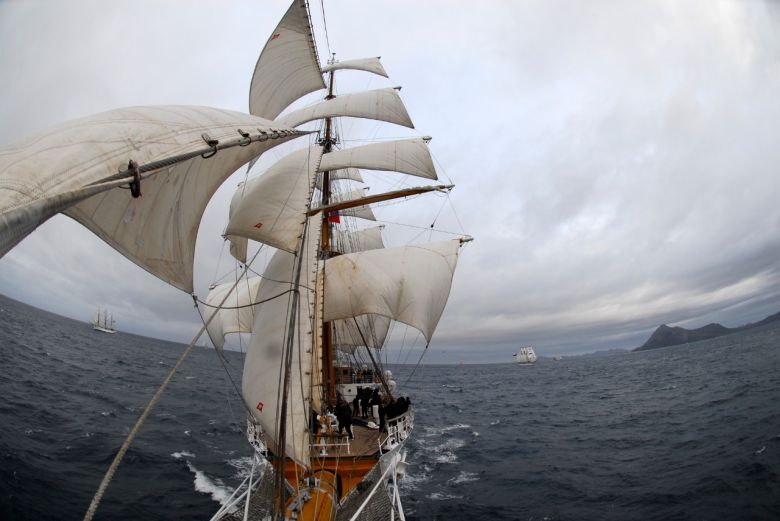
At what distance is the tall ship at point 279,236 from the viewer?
316 cm

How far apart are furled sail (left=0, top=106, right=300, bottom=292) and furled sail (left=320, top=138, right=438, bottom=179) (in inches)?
496

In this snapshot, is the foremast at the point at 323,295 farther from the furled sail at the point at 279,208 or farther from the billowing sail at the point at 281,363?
the furled sail at the point at 279,208

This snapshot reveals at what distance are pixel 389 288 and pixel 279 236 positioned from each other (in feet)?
30.3

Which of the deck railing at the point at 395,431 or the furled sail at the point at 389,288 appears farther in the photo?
the furled sail at the point at 389,288

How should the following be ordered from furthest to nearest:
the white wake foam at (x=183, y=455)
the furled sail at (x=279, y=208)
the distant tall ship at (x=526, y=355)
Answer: the distant tall ship at (x=526, y=355) < the white wake foam at (x=183, y=455) < the furled sail at (x=279, y=208)

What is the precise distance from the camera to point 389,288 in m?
16.5

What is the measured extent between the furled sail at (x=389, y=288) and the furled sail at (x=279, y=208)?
7384 millimetres

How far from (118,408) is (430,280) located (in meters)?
18.6

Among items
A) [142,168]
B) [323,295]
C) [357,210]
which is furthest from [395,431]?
[357,210]

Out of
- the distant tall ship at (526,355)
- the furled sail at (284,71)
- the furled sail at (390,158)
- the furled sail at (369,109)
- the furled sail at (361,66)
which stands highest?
the furled sail at (361,66)

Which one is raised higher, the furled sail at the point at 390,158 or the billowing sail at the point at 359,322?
the furled sail at the point at 390,158

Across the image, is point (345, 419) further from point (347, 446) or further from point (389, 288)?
point (389, 288)

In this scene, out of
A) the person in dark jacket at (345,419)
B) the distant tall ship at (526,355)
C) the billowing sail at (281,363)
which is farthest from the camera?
the distant tall ship at (526,355)

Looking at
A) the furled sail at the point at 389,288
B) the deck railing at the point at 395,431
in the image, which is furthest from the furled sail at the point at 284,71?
the deck railing at the point at 395,431
